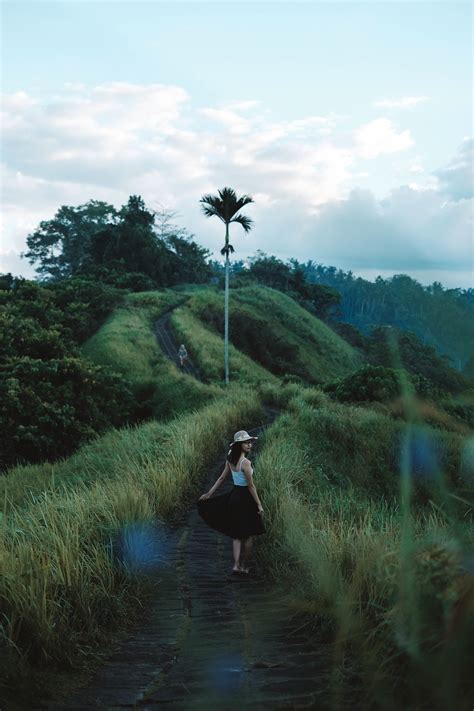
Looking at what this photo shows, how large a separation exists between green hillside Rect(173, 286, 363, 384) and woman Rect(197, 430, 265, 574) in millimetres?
34386

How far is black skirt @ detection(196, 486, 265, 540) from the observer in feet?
23.9

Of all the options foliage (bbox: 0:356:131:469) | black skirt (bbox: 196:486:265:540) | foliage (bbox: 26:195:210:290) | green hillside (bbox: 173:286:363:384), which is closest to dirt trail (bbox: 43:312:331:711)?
black skirt (bbox: 196:486:265:540)

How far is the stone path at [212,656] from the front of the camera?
355 cm

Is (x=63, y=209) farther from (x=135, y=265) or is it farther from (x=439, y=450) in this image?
(x=439, y=450)

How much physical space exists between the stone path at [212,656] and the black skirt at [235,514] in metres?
0.52

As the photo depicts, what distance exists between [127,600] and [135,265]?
226 ft

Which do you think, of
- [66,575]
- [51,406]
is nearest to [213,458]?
[66,575]

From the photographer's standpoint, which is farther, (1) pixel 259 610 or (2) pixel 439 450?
(2) pixel 439 450

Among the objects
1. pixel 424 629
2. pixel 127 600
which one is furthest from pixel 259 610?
pixel 424 629

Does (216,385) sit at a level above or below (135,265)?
below

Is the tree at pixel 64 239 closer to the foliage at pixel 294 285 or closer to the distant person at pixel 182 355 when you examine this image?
the foliage at pixel 294 285

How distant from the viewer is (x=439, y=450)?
20047mm

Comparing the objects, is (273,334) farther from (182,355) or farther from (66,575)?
(66,575)

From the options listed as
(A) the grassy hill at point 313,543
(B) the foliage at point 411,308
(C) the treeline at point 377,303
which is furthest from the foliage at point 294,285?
(A) the grassy hill at point 313,543
